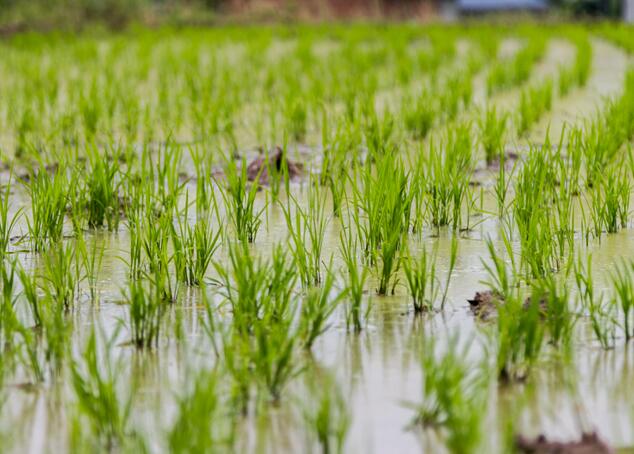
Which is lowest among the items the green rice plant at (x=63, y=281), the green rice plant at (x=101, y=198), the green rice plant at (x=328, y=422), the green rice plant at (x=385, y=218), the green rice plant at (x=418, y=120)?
the green rice plant at (x=328, y=422)

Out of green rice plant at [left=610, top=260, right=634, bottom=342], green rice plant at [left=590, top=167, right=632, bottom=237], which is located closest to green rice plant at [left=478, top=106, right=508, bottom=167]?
green rice plant at [left=590, top=167, right=632, bottom=237]

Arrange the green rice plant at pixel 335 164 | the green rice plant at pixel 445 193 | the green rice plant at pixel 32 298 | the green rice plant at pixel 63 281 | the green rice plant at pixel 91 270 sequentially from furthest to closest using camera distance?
the green rice plant at pixel 335 164 → the green rice plant at pixel 445 193 → the green rice plant at pixel 91 270 → the green rice plant at pixel 63 281 → the green rice plant at pixel 32 298

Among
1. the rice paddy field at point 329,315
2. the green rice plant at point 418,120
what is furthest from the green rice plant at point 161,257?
the green rice plant at point 418,120

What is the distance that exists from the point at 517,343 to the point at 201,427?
60 centimetres

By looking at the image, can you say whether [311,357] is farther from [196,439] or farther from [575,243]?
[575,243]

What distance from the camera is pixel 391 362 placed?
1.95 metres

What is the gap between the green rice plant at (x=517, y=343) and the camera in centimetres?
179

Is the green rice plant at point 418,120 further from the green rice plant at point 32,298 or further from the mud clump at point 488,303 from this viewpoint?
the green rice plant at point 32,298

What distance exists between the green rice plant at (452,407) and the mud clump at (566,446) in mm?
66

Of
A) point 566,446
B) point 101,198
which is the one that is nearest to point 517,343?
point 566,446

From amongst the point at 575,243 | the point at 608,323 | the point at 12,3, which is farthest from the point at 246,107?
the point at 12,3

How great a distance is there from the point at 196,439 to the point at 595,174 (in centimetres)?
195

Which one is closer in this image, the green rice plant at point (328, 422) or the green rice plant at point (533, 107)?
the green rice plant at point (328, 422)

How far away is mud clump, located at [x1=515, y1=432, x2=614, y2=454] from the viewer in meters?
1.50
